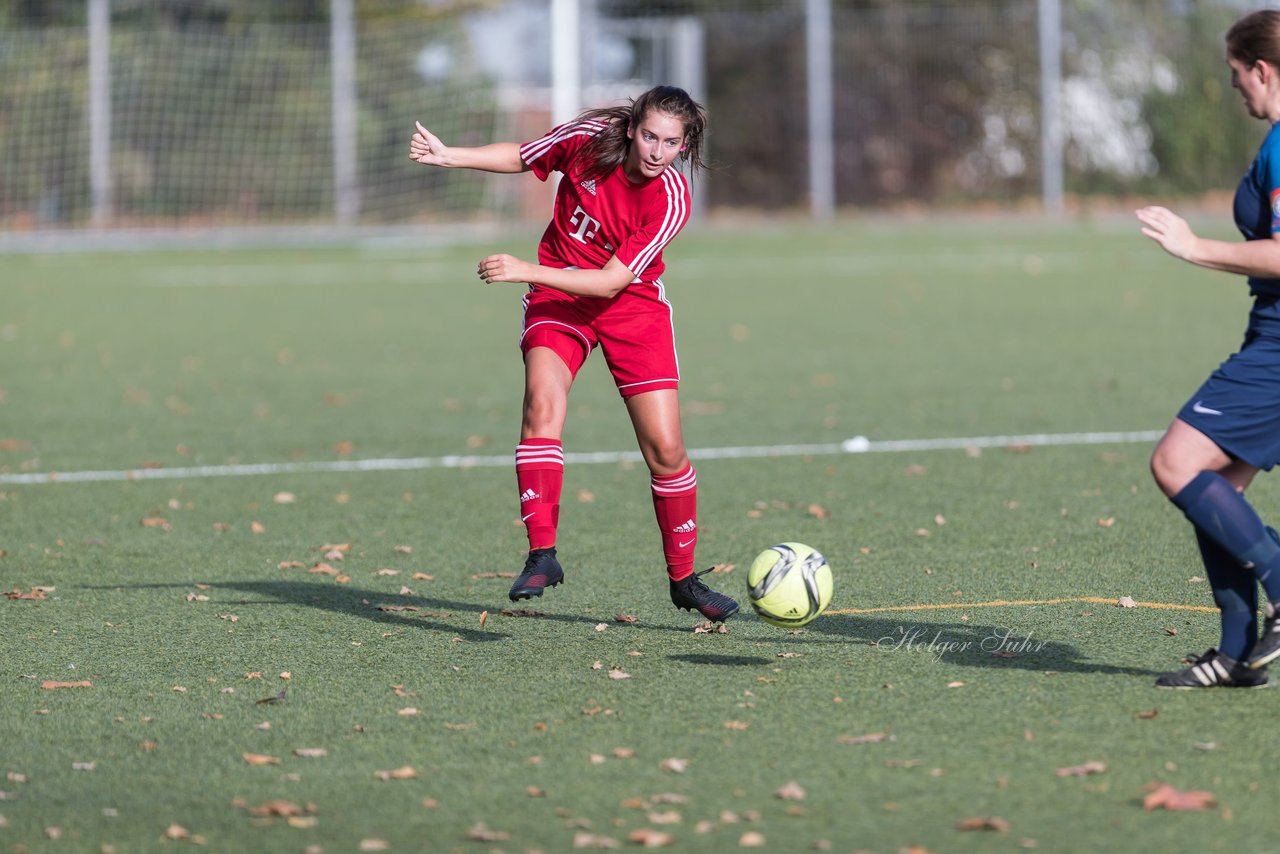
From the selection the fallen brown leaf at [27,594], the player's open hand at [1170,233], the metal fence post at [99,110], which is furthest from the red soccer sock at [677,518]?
the metal fence post at [99,110]

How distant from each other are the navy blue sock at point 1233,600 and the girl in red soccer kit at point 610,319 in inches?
65.5

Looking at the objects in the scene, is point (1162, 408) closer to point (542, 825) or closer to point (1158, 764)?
point (1158, 764)

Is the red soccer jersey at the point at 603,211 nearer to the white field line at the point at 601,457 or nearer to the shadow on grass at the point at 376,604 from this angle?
the shadow on grass at the point at 376,604

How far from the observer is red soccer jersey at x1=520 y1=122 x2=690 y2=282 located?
601cm

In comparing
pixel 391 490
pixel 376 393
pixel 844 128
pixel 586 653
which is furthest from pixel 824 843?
pixel 844 128

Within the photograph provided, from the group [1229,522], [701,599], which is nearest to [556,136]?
[701,599]

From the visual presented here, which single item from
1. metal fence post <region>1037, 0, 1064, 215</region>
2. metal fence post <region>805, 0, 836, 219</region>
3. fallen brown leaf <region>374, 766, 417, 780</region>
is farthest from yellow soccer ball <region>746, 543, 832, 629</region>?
metal fence post <region>1037, 0, 1064, 215</region>

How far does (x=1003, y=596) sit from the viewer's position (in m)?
6.51

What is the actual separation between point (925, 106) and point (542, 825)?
98.4 ft

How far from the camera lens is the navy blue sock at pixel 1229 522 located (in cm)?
488

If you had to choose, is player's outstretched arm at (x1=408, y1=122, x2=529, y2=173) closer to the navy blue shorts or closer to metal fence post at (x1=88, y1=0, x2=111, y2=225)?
the navy blue shorts

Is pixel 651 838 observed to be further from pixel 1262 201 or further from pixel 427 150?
pixel 427 150
